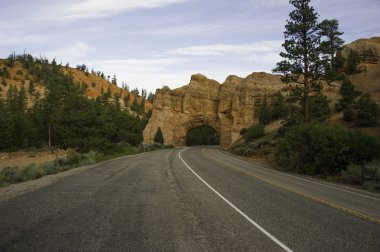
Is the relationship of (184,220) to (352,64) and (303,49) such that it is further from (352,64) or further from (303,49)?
(352,64)

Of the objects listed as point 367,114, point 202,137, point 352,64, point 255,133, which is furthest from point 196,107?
point 367,114

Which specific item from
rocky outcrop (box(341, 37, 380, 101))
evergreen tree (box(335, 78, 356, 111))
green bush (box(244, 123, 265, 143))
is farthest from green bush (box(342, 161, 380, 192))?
green bush (box(244, 123, 265, 143))

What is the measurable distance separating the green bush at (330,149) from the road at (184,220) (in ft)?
26.4

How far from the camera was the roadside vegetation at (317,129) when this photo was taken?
20641 millimetres

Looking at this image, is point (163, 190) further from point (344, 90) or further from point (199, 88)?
point (199, 88)

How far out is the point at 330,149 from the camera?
21.2 m

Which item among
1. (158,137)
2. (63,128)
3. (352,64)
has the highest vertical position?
(352,64)

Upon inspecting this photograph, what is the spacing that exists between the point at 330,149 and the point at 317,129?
88.4 inches

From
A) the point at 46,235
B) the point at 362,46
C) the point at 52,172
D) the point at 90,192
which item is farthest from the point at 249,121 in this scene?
the point at 46,235

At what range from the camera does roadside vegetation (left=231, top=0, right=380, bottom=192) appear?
2064cm

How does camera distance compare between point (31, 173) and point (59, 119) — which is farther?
point (59, 119)

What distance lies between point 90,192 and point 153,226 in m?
5.19

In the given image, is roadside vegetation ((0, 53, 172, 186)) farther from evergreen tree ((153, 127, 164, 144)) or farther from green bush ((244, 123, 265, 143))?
green bush ((244, 123, 265, 143))

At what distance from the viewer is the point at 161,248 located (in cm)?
600
